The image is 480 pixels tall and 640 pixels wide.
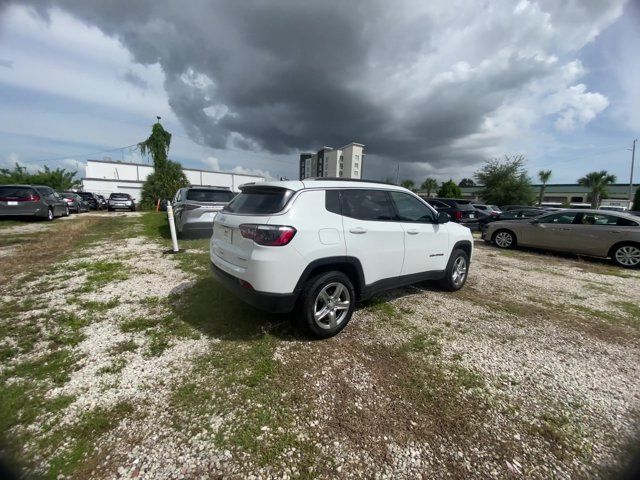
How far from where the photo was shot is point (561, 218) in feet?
27.8

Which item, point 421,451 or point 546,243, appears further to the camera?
point 546,243

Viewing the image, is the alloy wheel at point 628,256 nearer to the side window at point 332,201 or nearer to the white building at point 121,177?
the side window at point 332,201

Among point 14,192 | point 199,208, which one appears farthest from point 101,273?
point 14,192

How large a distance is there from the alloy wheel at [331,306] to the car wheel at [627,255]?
8676 mm

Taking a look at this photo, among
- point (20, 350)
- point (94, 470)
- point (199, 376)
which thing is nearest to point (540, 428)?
point (199, 376)

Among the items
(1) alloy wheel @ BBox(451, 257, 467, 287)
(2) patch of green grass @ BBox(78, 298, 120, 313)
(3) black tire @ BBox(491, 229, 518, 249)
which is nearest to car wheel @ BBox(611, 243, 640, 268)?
(3) black tire @ BBox(491, 229, 518, 249)

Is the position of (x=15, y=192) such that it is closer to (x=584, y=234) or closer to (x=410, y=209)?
(x=410, y=209)

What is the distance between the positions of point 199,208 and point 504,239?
9.94 meters

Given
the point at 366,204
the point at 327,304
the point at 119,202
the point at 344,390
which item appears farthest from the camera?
the point at 119,202

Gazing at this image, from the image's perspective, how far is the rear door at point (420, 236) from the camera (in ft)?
12.6

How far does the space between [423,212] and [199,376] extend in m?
3.59

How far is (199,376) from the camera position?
2504mm

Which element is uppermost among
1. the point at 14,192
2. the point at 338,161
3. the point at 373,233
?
the point at 338,161

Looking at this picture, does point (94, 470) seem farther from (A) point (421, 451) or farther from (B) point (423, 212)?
(B) point (423, 212)
